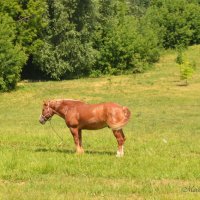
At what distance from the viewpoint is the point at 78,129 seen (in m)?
12.8

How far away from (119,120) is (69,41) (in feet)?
130

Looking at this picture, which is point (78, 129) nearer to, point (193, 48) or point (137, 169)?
point (137, 169)

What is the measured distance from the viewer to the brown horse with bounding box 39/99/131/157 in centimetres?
1224

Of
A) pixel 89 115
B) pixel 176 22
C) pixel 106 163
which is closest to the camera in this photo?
pixel 106 163

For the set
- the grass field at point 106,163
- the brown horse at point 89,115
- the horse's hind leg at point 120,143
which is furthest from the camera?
the brown horse at point 89,115

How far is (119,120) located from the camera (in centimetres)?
1223

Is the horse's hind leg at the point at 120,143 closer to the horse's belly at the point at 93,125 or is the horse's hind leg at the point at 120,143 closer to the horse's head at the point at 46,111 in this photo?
the horse's belly at the point at 93,125

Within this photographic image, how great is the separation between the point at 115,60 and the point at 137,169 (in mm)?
48699

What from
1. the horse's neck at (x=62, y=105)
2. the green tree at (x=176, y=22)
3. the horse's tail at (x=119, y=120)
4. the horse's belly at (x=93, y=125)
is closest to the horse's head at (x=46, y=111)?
the horse's neck at (x=62, y=105)

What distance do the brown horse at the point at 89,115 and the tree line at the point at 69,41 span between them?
30.7 m

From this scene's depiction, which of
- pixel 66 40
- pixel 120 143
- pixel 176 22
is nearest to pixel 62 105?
pixel 120 143

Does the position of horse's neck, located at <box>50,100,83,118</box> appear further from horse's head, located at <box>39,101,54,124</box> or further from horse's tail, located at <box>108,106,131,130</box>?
horse's tail, located at <box>108,106,131,130</box>

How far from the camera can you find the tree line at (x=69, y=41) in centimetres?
4656

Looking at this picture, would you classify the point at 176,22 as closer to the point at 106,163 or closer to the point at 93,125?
the point at 93,125
